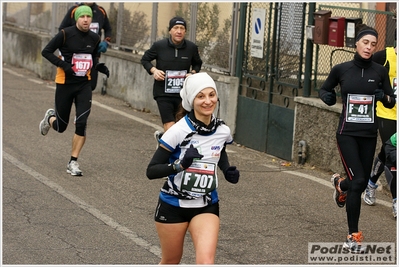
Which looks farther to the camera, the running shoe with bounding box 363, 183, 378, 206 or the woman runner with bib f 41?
the running shoe with bounding box 363, 183, 378, 206

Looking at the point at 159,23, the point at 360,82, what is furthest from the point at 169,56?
the point at 159,23

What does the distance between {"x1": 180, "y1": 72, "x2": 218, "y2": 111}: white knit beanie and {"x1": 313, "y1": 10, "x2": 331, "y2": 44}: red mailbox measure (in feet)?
18.7

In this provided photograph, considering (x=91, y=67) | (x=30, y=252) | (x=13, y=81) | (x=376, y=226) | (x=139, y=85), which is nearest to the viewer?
(x=30, y=252)

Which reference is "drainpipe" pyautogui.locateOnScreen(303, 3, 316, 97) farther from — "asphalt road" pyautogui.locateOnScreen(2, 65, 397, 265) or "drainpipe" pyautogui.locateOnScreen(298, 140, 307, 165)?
"asphalt road" pyautogui.locateOnScreen(2, 65, 397, 265)

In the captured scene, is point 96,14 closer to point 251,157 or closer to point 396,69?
point 251,157

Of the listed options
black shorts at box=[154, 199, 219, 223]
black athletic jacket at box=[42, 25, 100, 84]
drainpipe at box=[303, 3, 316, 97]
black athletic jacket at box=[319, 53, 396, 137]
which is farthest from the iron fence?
black shorts at box=[154, 199, 219, 223]

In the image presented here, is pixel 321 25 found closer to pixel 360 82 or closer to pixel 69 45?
pixel 69 45

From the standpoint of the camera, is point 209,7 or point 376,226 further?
point 209,7

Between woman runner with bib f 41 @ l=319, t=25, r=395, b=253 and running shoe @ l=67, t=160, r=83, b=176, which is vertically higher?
woman runner with bib f 41 @ l=319, t=25, r=395, b=253

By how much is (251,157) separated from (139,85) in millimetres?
4774

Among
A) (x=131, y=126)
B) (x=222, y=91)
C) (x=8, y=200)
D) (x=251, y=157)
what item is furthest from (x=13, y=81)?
(x=8, y=200)

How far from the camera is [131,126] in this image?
14.6m

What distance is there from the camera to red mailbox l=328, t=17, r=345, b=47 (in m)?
11.1

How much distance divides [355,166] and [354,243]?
672 mm
